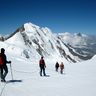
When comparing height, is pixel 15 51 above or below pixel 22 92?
above

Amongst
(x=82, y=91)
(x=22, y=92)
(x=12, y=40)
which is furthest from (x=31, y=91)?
(x=12, y=40)

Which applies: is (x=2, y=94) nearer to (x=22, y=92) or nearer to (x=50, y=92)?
(x=22, y=92)

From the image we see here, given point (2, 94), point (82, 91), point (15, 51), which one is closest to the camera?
point (2, 94)

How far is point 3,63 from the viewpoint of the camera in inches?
585

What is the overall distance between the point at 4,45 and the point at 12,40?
182 feet

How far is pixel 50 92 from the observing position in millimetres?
12922

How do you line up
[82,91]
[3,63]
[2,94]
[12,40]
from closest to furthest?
[2,94] < [82,91] < [3,63] < [12,40]

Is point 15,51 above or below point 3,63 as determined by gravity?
above

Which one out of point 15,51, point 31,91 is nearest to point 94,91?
point 31,91

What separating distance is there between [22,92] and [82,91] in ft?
11.6

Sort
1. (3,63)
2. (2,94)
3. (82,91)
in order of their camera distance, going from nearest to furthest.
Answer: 1. (2,94)
2. (82,91)
3. (3,63)

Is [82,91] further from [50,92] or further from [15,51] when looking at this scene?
[15,51]

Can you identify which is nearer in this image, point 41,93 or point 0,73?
point 41,93

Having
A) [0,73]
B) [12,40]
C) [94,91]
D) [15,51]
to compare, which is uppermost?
[12,40]
